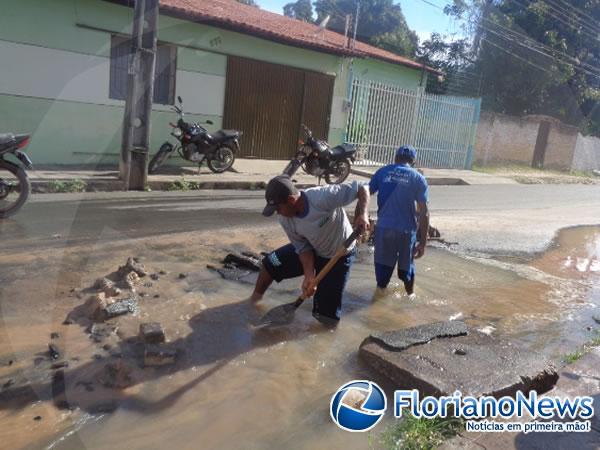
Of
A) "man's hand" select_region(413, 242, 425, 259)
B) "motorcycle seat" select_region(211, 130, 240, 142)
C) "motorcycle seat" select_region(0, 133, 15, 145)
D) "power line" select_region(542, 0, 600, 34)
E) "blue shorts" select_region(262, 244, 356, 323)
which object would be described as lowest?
"blue shorts" select_region(262, 244, 356, 323)

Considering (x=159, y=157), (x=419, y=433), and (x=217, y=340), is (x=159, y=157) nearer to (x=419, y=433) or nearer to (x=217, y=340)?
(x=217, y=340)

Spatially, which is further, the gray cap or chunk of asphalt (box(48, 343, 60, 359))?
the gray cap

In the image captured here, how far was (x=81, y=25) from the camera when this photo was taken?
1068cm

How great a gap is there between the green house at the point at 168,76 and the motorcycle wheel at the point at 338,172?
2.46 m

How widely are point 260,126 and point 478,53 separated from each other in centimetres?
1595

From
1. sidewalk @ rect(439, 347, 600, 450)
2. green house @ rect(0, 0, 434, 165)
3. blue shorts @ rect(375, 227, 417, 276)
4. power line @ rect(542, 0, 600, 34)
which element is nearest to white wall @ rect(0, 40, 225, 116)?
green house @ rect(0, 0, 434, 165)

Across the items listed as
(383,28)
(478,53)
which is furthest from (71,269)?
(383,28)

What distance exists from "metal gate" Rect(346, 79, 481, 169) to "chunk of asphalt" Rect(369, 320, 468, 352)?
40.8 feet

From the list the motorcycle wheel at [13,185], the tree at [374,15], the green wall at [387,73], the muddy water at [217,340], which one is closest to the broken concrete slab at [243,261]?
the muddy water at [217,340]

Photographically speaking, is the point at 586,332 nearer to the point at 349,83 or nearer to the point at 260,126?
the point at 260,126

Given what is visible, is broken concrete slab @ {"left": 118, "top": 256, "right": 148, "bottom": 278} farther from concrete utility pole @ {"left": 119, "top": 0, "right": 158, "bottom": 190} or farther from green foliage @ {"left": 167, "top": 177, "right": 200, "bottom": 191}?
green foliage @ {"left": 167, "top": 177, "right": 200, "bottom": 191}

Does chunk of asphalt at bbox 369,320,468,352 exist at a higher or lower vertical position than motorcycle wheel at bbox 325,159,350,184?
lower

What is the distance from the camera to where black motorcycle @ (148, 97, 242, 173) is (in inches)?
443

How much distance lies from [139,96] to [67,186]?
1.93 m
